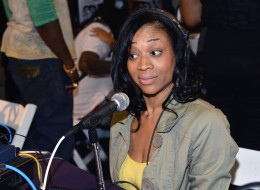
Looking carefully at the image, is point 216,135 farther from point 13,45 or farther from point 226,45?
point 13,45

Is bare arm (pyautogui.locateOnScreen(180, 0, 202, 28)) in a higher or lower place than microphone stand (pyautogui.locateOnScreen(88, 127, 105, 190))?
higher

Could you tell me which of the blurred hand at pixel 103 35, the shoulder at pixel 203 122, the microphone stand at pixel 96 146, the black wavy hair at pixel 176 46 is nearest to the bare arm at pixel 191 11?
the black wavy hair at pixel 176 46

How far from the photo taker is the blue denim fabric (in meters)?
2.12

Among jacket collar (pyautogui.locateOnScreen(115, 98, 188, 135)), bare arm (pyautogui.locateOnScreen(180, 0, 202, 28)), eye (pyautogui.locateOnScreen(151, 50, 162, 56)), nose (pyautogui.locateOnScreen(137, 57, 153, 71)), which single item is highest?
bare arm (pyautogui.locateOnScreen(180, 0, 202, 28))

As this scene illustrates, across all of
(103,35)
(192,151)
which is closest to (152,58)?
(192,151)

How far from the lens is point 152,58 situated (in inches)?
53.2

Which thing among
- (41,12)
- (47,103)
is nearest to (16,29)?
(41,12)

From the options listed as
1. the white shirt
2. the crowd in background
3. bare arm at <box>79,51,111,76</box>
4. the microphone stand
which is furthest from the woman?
the white shirt

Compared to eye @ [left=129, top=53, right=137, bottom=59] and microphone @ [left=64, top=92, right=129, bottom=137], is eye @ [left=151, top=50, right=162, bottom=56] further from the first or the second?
microphone @ [left=64, top=92, right=129, bottom=137]

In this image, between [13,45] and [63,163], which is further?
[13,45]

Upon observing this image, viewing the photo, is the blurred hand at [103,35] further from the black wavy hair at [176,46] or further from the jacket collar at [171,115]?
the jacket collar at [171,115]

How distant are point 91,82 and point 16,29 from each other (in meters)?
0.96

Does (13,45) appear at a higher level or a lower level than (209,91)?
higher

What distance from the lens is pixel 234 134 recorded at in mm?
1817
